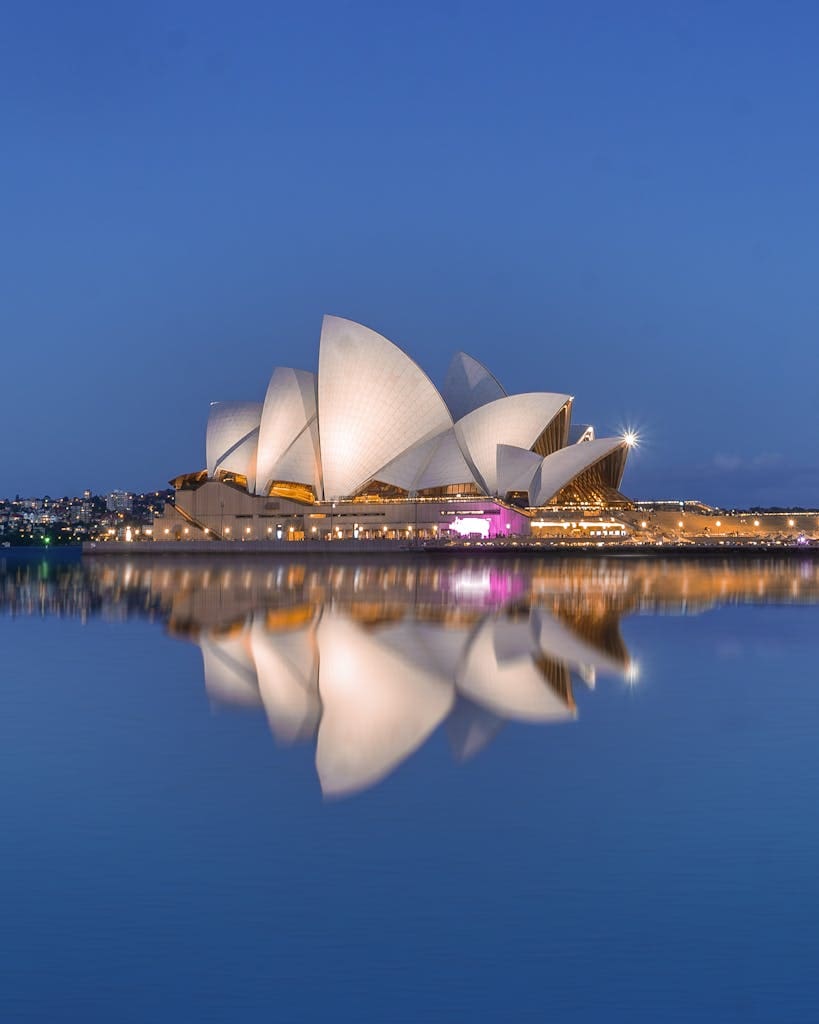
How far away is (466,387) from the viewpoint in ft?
231

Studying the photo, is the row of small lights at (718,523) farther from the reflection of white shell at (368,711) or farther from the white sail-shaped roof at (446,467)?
the reflection of white shell at (368,711)

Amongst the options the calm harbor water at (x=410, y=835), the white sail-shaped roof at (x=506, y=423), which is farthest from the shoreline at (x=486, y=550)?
the calm harbor water at (x=410, y=835)

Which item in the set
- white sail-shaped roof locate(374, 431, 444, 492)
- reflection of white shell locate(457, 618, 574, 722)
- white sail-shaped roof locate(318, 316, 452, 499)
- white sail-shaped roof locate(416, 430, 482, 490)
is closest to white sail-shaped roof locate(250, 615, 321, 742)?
reflection of white shell locate(457, 618, 574, 722)

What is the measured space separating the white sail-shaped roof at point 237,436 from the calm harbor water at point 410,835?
5423cm

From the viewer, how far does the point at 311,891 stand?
266 inches

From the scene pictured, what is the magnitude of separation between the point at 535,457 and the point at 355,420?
34.5ft

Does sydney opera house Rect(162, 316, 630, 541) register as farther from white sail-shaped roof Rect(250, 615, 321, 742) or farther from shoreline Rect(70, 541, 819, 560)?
white sail-shaped roof Rect(250, 615, 321, 742)

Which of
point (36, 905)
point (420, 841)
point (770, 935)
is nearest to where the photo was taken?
point (770, 935)

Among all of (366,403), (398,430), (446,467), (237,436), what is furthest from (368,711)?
(237,436)

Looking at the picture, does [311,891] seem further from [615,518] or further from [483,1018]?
[615,518]

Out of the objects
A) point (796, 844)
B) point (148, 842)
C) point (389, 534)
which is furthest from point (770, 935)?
point (389, 534)

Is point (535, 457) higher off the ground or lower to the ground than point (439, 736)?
higher

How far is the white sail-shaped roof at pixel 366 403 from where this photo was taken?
62.6 metres

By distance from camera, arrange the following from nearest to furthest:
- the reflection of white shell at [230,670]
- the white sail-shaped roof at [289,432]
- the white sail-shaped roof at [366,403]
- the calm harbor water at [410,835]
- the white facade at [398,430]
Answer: the calm harbor water at [410,835] → the reflection of white shell at [230,670] → the white sail-shaped roof at [366,403] → the white facade at [398,430] → the white sail-shaped roof at [289,432]
